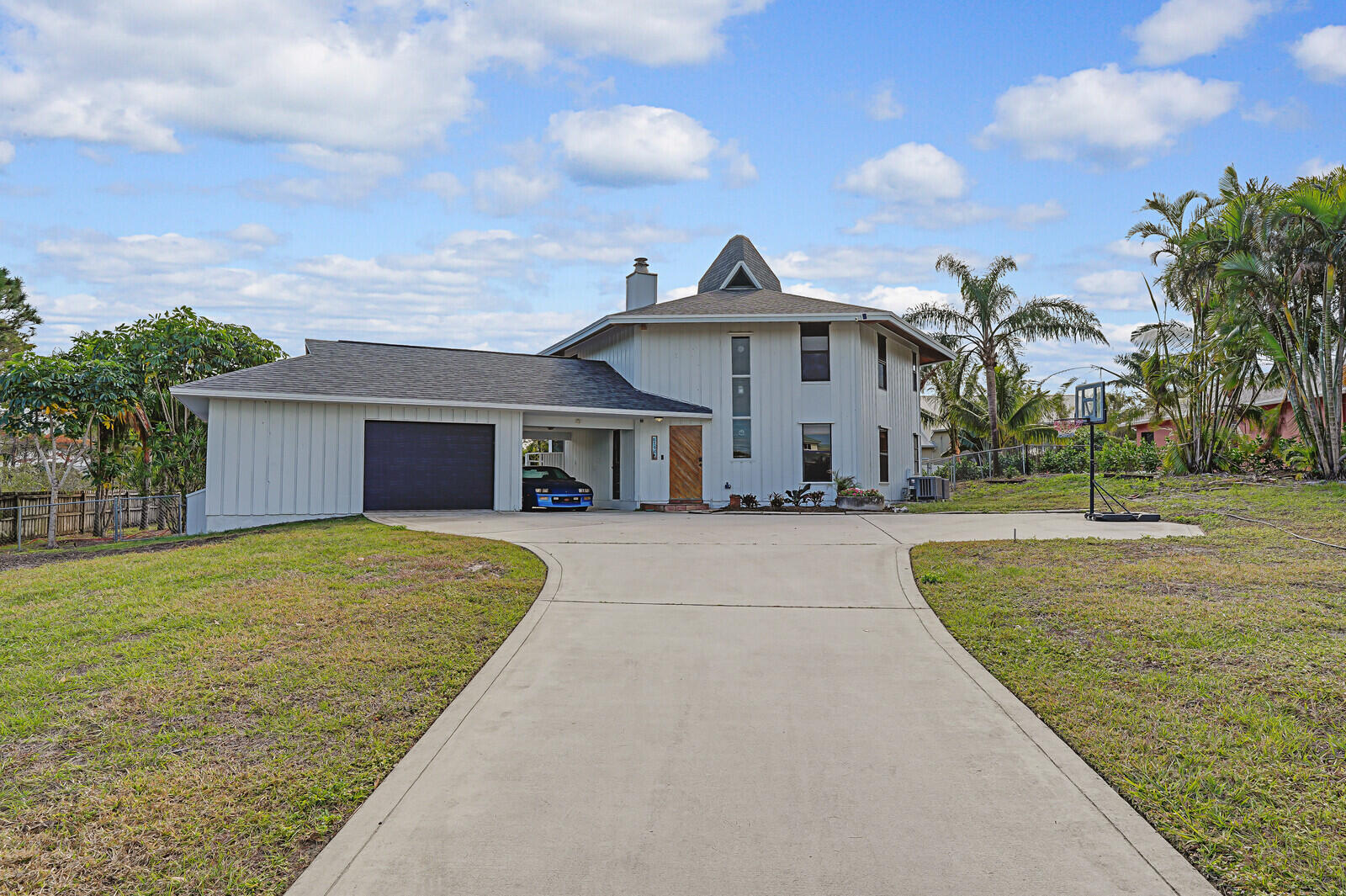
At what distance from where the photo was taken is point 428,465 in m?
18.2

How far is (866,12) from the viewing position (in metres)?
12.8

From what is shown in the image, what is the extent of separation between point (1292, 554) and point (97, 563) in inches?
557

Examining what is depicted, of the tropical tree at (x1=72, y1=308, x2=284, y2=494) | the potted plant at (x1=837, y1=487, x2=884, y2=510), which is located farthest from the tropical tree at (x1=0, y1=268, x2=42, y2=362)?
the potted plant at (x1=837, y1=487, x2=884, y2=510)

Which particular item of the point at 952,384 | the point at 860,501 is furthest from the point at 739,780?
the point at 952,384

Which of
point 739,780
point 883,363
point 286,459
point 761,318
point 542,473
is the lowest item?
point 739,780

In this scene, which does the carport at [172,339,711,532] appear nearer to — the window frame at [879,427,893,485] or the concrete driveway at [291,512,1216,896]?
the window frame at [879,427,893,485]

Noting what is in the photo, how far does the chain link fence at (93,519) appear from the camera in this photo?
1895 centimetres

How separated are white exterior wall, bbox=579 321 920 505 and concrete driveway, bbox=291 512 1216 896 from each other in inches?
544

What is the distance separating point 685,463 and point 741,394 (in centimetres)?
233

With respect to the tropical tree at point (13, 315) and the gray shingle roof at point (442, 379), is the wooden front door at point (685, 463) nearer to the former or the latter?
the gray shingle roof at point (442, 379)

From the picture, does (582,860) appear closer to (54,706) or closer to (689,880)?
(689,880)

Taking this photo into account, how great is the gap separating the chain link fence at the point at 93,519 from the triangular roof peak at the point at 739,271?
15748mm

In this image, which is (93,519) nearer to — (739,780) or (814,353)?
(814,353)

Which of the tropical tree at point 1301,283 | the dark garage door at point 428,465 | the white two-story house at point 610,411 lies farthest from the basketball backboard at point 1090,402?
the dark garage door at point 428,465
